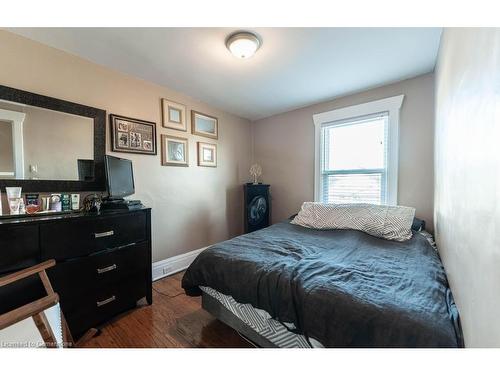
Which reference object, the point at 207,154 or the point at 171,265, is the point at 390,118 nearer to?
the point at 207,154

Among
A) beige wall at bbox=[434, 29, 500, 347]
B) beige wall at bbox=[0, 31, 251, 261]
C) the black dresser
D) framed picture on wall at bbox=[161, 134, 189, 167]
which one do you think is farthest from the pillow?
the black dresser

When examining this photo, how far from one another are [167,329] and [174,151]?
1890 millimetres

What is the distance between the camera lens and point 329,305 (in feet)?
3.25

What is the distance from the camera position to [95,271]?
1.54 m

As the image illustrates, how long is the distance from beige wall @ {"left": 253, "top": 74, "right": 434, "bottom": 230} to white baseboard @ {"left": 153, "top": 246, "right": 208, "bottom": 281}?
1.59m

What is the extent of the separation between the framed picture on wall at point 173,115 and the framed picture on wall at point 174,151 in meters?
0.14

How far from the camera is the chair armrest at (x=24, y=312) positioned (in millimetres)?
891

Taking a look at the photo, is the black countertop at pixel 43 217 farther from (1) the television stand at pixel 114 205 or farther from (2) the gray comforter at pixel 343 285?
(2) the gray comforter at pixel 343 285

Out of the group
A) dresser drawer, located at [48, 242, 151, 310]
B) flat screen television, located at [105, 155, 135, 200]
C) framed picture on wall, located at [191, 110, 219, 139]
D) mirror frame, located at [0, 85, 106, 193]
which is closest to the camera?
dresser drawer, located at [48, 242, 151, 310]

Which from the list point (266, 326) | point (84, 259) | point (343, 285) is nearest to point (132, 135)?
point (84, 259)

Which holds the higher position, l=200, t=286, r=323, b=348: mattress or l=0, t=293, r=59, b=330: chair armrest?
l=0, t=293, r=59, b=330: chair armrest

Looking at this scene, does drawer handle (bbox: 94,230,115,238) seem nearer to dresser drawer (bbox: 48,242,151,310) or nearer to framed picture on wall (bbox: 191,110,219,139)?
dresser drawer (bbox: 48,242,151,310)

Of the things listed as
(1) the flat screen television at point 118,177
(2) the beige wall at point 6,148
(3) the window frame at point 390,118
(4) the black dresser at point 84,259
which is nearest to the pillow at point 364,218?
(3) the window frame at point 390,118

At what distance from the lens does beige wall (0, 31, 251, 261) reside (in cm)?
162
